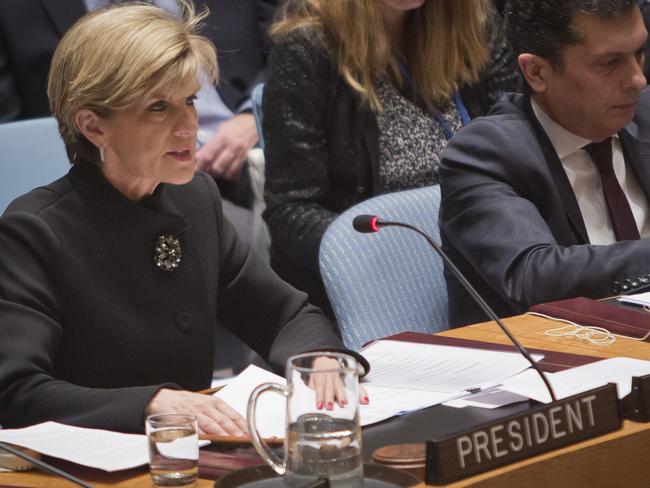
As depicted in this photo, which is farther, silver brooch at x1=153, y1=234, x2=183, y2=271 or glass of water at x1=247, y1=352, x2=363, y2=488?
silver brooch at x1=153, y1=234, x2=183, y2=271

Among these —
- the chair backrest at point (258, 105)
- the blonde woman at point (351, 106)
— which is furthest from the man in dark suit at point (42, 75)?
the blonde woman at point (351, 106)

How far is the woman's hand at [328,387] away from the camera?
133cm

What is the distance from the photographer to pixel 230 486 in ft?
4.74

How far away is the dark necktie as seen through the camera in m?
2.89

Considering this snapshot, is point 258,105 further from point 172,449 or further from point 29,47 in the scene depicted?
point 172,449

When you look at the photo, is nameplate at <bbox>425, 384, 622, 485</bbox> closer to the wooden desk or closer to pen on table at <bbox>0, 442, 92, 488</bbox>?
the wooden desk

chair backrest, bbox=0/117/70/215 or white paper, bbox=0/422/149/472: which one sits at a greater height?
chair backrest, bbox=0/117/70/215

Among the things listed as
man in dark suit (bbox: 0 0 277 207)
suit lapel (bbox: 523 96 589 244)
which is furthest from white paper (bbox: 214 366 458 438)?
man in dark suit (bbox: 0 0 277 207)

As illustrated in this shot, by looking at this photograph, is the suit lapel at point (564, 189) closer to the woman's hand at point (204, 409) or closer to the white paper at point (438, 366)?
the white paper at point (438, 366)

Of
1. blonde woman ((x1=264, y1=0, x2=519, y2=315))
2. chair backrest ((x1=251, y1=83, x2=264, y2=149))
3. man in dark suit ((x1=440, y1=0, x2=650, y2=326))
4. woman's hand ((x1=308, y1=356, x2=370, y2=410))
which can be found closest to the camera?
woman's hand ((x1=308, y1=356, x2=370, y2=410))

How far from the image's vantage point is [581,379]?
1.91 metres

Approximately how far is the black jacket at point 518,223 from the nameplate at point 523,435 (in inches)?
38.4

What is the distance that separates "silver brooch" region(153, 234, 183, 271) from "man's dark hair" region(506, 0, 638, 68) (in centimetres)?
108

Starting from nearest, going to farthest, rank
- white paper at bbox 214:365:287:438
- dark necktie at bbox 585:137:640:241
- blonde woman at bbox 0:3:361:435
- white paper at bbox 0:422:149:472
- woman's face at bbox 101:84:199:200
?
1. white paper at bbox 0:422:149:472
2. white paper at bbox 214:365:287:438
3. blonde woman at bbox 0:3:361:435
4. woman's face at bbox 101:84:199:200
5. dark necktie at bbox 585:137:640:241
